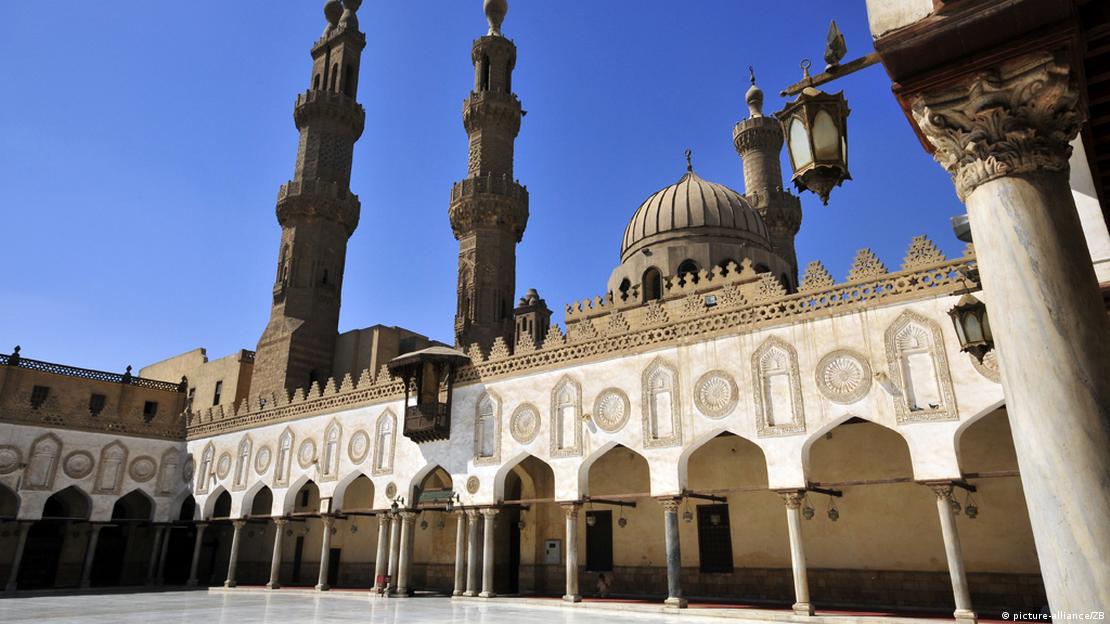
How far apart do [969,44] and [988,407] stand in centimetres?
922

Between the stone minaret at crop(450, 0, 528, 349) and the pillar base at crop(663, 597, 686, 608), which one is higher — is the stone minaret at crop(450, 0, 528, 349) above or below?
above

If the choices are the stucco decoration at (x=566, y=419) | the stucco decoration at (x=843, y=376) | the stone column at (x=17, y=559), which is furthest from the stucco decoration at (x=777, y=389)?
the stone column at (x=17, y=559)

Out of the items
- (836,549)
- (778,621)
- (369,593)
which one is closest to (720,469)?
(836,549)

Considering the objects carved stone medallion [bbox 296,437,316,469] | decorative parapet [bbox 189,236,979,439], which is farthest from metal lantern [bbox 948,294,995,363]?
carved stone medallion [bbox 296,437,316,469]

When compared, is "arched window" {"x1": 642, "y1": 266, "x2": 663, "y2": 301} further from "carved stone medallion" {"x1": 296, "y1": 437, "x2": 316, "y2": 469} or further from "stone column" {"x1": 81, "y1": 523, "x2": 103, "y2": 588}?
"stone column" {"x1": 81, "y1": 523, "x2": 103, "y2": 588}

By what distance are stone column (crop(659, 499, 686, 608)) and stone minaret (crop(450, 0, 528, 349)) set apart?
12.4 metres

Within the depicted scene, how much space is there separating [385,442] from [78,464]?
503 inches

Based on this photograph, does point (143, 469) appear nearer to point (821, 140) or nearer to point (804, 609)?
point (804, 609)

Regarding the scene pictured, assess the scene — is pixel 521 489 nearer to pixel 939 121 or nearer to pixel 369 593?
pixel 369 593

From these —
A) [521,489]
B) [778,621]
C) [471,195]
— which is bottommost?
[778,621]

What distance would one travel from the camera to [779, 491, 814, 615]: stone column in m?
11.6

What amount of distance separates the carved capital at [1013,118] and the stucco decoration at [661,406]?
11.0 metres

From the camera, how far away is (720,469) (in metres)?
16.5

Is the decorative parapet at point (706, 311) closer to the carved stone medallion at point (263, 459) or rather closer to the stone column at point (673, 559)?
the carved stone medallion at point (263, 459)
